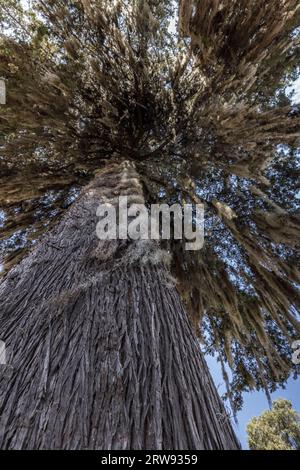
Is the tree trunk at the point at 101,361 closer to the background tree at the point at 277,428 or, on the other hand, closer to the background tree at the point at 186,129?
the background tree at the point at 186,129

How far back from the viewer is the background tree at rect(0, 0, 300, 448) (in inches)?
158

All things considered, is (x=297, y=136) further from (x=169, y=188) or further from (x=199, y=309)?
(x=199, y=309)

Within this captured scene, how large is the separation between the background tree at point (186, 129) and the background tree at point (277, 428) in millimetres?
9253

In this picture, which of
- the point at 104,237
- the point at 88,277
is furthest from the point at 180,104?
the point at 88,277

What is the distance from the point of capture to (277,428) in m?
13.6

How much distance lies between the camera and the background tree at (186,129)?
4.00 m

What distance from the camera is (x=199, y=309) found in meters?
4.61

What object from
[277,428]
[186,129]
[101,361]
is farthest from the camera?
[277,428]

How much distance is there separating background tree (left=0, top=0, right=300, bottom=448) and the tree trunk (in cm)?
214

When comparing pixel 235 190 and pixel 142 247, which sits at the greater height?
pixel 235 190

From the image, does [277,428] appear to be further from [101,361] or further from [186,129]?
[101,361]

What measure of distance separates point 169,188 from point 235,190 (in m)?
1.04

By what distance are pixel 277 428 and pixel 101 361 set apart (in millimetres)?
15546

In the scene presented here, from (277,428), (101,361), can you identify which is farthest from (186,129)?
(277,428)
